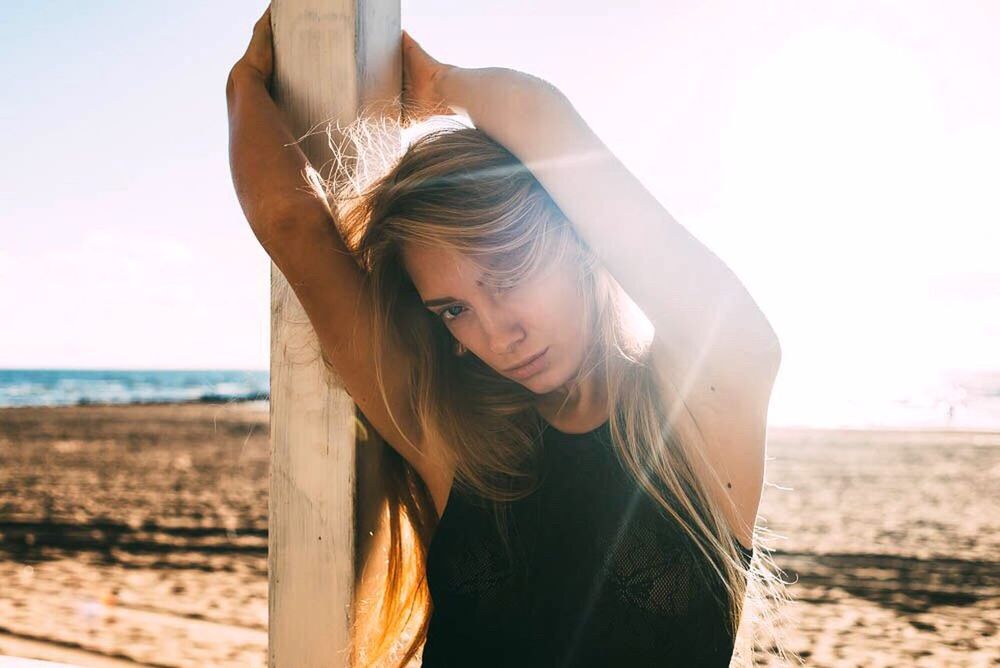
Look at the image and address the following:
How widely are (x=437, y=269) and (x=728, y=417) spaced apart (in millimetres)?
611

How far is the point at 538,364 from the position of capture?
1438 millimetres

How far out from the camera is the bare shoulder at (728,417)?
124 centimetres

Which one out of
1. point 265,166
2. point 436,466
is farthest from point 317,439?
point 265,166

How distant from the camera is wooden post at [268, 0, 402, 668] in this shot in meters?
1.20

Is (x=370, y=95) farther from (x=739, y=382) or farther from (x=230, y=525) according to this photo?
(x=230, y=525)

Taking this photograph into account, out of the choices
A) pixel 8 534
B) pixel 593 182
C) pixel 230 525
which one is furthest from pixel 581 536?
pixel 8 534

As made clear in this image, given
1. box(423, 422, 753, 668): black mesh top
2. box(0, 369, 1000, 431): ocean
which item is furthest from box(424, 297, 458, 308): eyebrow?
box(0, 369, 1000, 431): ocean

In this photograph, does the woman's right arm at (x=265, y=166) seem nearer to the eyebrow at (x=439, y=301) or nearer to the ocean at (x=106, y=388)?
the eyebrow at (x=439, y=301)

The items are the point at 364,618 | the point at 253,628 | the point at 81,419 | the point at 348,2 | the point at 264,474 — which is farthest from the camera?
the point at 81,419

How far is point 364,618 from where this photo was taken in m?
1.29

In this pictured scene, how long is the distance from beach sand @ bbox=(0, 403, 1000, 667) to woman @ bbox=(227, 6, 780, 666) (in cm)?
84

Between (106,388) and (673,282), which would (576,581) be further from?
(106,388)

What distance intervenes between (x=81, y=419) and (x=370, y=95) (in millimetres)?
26981

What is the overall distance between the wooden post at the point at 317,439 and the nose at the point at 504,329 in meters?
0.31
